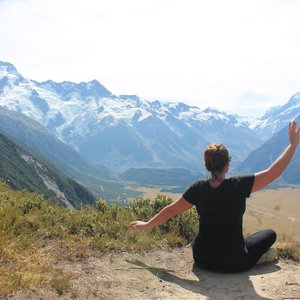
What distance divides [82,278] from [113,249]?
90.7 inches

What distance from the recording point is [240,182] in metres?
7.99

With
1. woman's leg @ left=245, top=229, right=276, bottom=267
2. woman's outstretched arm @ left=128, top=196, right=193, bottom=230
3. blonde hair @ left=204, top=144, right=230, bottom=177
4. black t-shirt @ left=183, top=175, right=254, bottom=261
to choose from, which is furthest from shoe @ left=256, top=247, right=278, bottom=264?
blonde hair @ left=204, top=144, right=230, bottom=177

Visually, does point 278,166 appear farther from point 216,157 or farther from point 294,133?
point 216,157

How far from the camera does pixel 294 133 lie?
793cm

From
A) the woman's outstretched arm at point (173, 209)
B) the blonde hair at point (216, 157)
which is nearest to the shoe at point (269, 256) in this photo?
the woman's outstretched arm at point (173, 209)

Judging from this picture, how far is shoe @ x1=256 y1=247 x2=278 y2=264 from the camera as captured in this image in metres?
9.53

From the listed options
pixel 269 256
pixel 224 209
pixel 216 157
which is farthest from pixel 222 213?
pixel 269 256

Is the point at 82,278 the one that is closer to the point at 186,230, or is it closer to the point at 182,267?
the point at 182,267

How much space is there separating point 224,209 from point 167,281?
1880 millimetres

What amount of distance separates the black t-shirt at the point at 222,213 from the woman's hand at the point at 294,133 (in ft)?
3.27

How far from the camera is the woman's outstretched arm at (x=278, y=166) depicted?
25.6 feet

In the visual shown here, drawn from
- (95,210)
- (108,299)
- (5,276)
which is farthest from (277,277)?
(95,210)

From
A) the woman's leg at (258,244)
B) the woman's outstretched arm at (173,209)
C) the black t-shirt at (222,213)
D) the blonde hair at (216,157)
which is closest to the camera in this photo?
the blonde hair at (216,157)

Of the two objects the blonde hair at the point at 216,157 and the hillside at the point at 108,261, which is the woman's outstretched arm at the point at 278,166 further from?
the hillside at the point at 108,261
